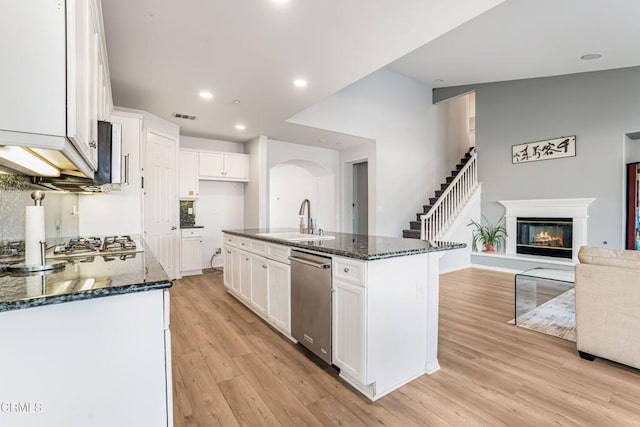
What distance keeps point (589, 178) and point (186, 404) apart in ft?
21.8

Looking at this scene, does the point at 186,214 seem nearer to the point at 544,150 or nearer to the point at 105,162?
the point at 105,162

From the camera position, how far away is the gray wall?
4957 millimetres

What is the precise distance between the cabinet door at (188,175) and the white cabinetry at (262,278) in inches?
72.1

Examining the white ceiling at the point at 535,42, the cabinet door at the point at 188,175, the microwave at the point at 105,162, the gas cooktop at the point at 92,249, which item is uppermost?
the white ceiling at the point at 535,42

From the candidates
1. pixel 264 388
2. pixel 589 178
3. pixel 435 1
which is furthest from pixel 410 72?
pixel 264 388

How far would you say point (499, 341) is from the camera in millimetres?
2721

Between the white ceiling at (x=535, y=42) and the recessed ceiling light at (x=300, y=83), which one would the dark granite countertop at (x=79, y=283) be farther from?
the white ceiling at (x=535, y=42)

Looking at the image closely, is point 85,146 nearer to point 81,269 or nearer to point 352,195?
point 81,269

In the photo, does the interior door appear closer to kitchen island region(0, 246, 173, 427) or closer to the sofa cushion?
kitchen island region(0, 246, 173, 427)

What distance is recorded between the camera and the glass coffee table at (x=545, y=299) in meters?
3.15

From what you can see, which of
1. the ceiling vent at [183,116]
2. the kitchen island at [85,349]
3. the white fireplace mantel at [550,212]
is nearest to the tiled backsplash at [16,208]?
the kitchen island at [85,349]

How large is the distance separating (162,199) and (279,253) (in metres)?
2.93

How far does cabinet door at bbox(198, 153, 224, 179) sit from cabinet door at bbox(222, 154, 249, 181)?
0.10m

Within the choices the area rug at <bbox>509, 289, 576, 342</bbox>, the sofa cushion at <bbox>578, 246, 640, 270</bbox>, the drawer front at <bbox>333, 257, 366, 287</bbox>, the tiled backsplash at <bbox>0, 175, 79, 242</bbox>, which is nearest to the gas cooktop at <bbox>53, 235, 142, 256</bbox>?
the tiled backsplash at <bbox>0, 175, 79, 242</bbox>
